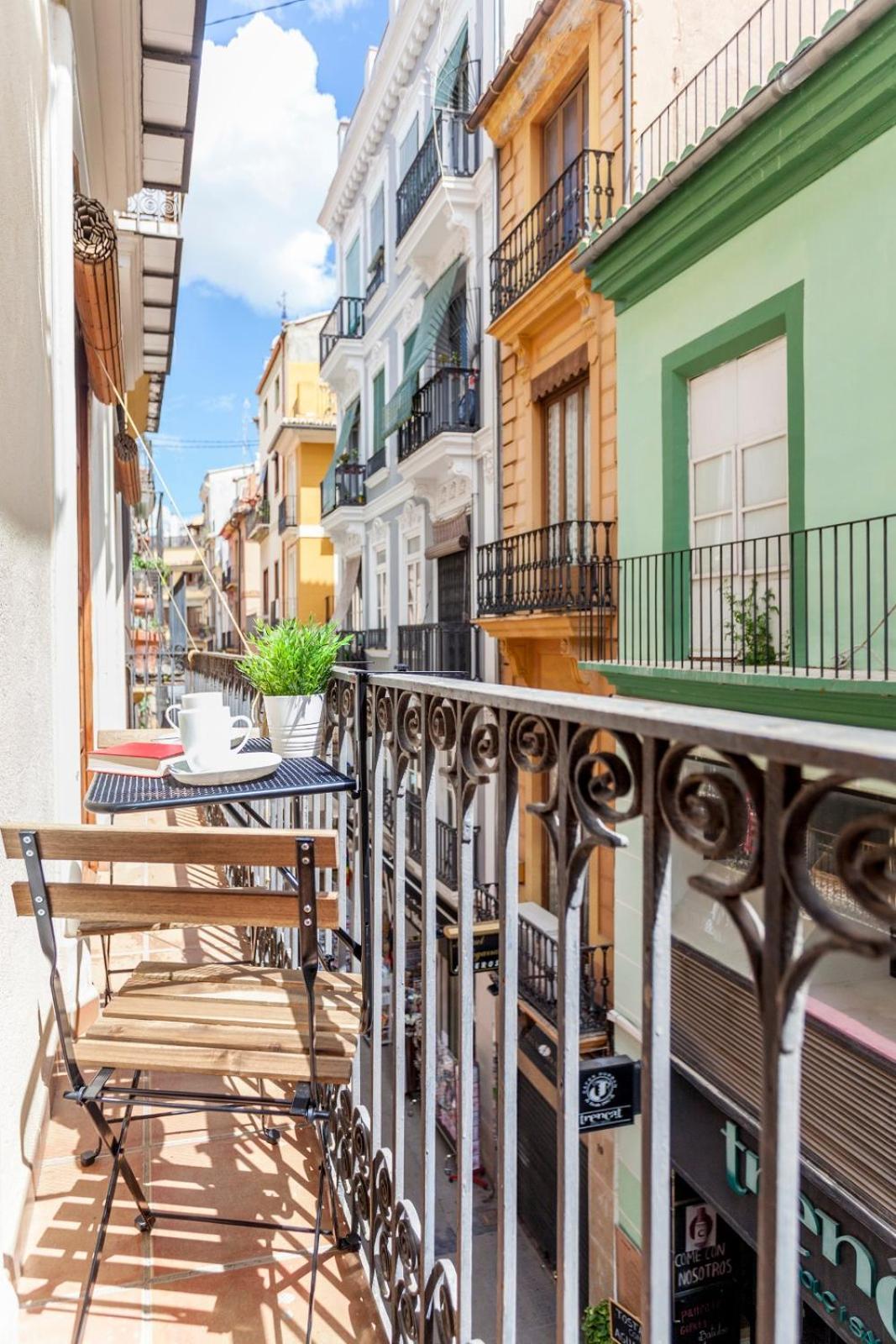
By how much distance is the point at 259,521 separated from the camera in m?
30.1

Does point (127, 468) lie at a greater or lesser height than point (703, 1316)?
greater

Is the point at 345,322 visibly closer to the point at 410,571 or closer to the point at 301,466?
the point at 301,466

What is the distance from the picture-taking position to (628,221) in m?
8.00

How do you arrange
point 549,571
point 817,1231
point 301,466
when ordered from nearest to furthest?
point 817,1231 → point 549,571 → point 301,466

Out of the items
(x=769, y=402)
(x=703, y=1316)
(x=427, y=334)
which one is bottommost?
(x=703, y=1316)

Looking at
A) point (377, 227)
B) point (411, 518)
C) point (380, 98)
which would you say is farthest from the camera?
point (377, 227)

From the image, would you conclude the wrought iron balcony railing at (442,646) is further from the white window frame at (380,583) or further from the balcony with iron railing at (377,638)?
the white window frame at (380,583)

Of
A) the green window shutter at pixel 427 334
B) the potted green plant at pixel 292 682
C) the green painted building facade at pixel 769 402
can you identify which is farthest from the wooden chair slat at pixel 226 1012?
the green window shutter at pixel 427 334

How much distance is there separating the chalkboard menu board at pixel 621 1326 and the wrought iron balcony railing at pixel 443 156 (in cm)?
1295

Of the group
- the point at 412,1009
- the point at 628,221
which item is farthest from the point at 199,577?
the point at 628,221

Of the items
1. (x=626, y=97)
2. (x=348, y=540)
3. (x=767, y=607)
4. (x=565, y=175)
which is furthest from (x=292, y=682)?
(x=348, y=540)

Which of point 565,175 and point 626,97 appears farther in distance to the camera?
point 565,175

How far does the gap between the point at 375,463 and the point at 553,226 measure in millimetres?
8004

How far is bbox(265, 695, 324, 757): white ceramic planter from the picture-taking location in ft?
7.91
